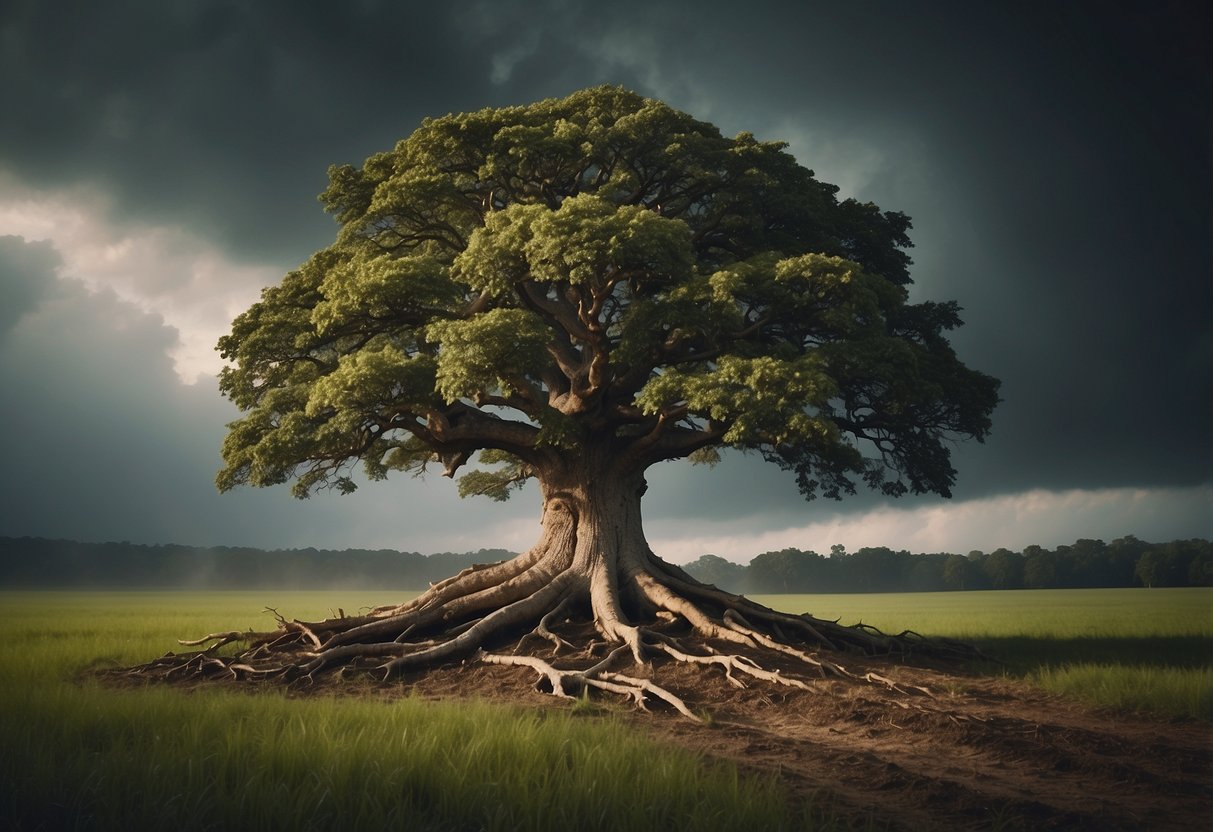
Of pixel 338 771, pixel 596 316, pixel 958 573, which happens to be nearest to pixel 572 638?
pixel 596 316

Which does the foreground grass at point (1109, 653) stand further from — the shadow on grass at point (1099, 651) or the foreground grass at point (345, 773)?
the foreground grass at point (345, 773)

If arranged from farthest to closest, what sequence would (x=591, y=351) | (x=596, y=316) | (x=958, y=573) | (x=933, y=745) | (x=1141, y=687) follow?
(x=958, y=573), (x=591, y=351), (x=596, y=316), (x=1141, y=687), (x=933, y=745)

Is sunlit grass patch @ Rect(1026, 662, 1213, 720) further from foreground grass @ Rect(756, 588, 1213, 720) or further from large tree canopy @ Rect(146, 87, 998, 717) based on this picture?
large tree canopy @ Rect(146, 87, 998, 717)

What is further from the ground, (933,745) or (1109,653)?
(933,745)

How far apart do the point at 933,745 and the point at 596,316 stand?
10288 millimetres

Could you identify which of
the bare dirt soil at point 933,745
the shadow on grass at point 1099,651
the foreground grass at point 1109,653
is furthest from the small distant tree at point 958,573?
the bare dirt soil at point 933,745

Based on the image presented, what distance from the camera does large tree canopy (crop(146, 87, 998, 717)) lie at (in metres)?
14.1

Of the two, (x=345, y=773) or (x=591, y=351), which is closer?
(x=345, y=773)

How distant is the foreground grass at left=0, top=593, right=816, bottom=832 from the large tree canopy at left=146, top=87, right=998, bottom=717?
17.4 ft

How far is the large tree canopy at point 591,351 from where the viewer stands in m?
14.1

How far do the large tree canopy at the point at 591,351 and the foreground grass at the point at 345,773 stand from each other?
5.30 m

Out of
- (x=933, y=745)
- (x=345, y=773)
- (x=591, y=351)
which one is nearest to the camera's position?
(x=345, y=773)

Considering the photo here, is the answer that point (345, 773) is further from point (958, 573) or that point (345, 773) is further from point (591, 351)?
point (958, 573)

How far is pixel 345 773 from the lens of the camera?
546 centimetres
